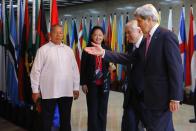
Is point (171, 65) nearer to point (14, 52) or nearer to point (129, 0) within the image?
point (14, 52)

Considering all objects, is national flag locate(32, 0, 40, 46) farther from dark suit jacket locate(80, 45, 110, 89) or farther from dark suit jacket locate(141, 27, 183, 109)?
dark suit jacket locate(141, 27, 183, 109)

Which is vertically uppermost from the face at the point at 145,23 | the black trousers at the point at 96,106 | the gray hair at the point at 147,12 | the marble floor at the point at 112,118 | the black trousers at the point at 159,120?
the gray hair at the point at 147,12

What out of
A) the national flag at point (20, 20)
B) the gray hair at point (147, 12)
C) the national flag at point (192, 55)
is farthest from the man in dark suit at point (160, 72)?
the national flag at point (192, 55)

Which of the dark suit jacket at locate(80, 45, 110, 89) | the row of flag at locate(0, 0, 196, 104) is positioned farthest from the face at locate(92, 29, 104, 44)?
the row of flag at locate(0, 0, 196, 104)

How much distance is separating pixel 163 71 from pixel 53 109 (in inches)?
62.0

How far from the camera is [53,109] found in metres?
3.82

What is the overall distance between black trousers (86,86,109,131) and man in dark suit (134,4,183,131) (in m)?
1.41

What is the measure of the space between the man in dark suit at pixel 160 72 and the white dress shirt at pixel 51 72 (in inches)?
49.9

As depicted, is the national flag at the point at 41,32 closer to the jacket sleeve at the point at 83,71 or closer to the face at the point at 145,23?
the jacket sleeve at the point at 83,71

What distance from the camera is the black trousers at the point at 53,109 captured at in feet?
12.4

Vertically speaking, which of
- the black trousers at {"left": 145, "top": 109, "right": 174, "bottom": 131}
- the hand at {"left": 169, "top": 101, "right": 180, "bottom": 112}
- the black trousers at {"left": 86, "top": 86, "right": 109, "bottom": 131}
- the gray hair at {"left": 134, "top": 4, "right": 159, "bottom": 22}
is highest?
the gray hair at {"left": 134, "top": 4, "right": 159, "bottom": 22}

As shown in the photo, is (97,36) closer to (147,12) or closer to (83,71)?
(83,71)

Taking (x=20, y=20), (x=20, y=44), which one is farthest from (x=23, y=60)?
(x=20, y=20)

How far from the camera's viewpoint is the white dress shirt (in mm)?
3711
